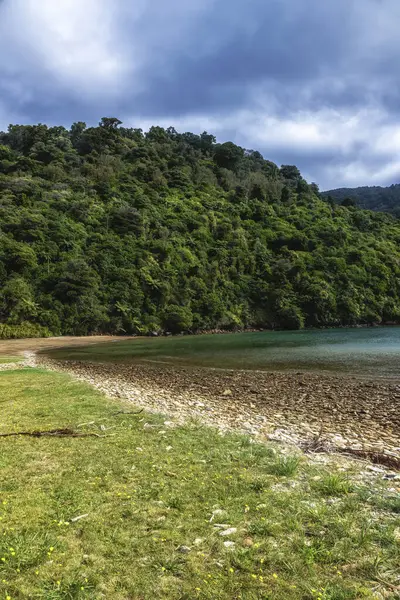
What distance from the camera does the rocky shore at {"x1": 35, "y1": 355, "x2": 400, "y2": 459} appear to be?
10438mm

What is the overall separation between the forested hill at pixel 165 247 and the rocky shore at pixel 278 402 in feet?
143

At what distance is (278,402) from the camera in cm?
1518

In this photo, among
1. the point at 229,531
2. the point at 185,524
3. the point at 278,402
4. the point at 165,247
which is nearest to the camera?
the point at 229,531

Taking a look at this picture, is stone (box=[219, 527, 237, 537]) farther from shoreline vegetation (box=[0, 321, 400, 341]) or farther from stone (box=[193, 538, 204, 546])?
shoreline vegetation (box=[0, 321, 400, 341])

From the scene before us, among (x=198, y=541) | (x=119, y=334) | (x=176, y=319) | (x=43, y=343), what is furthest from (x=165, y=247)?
(x=198, y=541)

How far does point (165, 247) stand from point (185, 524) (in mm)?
76533

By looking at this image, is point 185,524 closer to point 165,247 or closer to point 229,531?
point 229,531

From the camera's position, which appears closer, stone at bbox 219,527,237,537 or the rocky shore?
stone at bbox 219,527,237,537

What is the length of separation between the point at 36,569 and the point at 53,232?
74.0 meters

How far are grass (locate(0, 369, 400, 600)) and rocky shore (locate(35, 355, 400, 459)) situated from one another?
→ 264cm

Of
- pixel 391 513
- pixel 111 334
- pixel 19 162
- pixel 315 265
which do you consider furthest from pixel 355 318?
pixel 19 162

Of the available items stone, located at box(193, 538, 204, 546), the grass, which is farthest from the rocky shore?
stone, located at box(193, 538, 204, 546)

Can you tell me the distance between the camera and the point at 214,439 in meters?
9.32

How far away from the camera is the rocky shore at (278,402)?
10438mm
